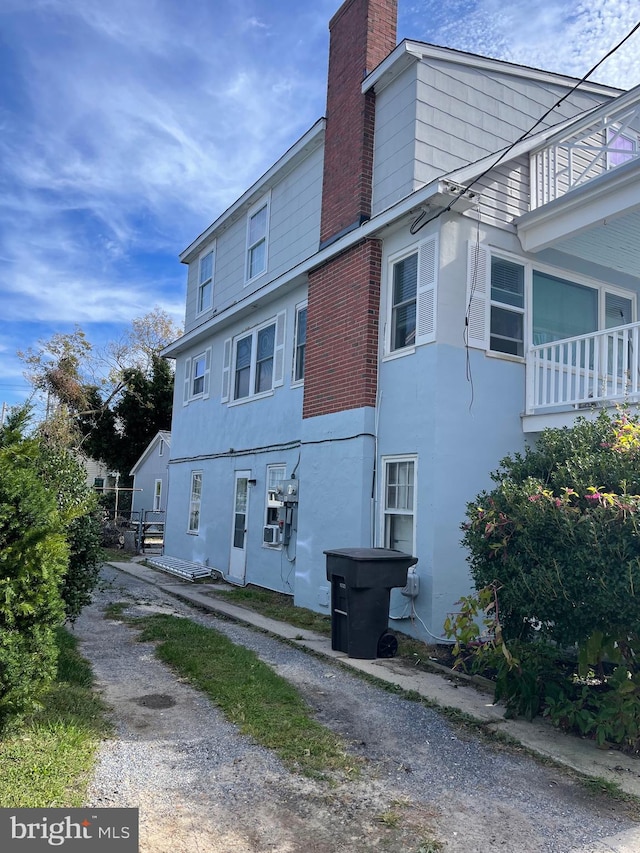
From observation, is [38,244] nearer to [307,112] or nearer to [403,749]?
[307,112]

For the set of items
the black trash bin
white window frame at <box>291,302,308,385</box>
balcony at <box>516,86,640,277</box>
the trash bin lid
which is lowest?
the black trash bin

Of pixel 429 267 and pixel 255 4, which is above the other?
pixel 255 4

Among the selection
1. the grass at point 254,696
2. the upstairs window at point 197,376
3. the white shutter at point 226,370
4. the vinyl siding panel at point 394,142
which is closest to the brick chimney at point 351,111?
the vinyl siding panel at point 394,142

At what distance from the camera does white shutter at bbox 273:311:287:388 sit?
1230cm

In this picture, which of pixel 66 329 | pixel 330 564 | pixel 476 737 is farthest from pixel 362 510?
pixel 66 329

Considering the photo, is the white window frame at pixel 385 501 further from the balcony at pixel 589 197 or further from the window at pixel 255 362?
the window at pixel 255 362

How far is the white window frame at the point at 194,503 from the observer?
50.7ft

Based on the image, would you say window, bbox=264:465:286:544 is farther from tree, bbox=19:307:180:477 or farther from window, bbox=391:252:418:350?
tree, bbox=19:307:180:477

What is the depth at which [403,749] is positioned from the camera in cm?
469

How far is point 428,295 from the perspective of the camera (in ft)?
28.4

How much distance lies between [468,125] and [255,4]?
133 inches

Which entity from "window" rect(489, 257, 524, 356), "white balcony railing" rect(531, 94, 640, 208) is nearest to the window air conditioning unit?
"window" rect(489, 257, 524, 356)

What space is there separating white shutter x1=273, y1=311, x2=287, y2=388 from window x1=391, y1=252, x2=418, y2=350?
132 inches

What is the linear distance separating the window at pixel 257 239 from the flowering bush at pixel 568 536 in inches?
356
